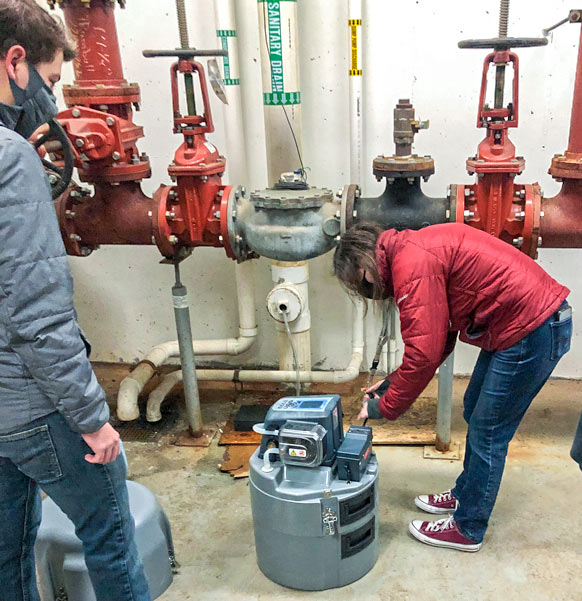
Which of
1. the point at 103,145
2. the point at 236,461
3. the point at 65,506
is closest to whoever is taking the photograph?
the point at 65,506

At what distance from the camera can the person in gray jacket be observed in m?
0.88

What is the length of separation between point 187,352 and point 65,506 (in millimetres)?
1088

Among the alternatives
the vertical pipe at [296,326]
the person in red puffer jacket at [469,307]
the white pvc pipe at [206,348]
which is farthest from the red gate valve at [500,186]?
the white pvc pipe at [206,348]

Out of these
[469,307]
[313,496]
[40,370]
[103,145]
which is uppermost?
[103,145]

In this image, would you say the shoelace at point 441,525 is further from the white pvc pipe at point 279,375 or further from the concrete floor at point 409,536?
the white pvc pipe at point 279,375

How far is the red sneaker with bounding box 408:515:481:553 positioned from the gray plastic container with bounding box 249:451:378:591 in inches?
7.3

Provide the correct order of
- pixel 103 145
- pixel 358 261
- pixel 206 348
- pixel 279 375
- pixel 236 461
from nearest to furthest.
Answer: pixel 358 261, pixel 103 145, pixel 236 461, pixel 279 375, pixel 206 348

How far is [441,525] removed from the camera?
172 centimetres

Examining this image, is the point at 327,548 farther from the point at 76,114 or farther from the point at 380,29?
the point at 380,29

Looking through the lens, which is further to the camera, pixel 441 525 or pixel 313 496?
pixel 441 525

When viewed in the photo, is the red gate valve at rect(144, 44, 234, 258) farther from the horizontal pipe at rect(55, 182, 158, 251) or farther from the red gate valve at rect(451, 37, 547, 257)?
the red gate valve at rect(451, 37, 547, 257)

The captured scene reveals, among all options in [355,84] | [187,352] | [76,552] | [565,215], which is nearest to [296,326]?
[187,352]

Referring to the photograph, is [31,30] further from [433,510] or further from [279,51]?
[433,510]

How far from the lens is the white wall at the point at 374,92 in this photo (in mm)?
2170
